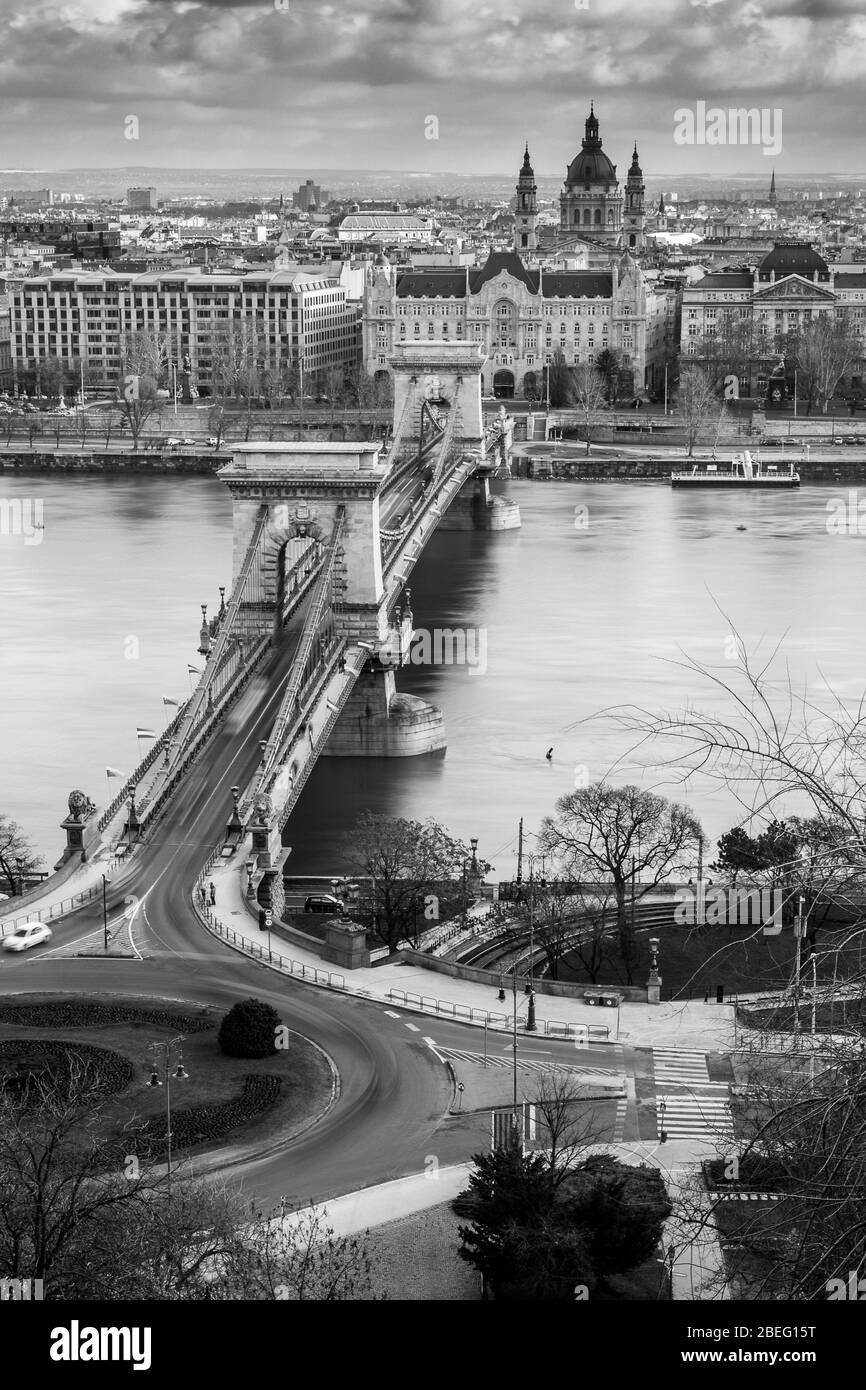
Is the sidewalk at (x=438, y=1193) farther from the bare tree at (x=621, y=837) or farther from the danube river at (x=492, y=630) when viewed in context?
the bare tree at (x=621, y=837)

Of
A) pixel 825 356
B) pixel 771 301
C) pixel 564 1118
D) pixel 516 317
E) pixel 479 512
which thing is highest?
pixel 771 301

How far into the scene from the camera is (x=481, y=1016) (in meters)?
16.0

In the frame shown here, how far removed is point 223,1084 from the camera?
1437 centimetres

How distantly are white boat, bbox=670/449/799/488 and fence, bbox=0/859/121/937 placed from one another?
1605 inches

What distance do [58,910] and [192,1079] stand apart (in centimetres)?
464

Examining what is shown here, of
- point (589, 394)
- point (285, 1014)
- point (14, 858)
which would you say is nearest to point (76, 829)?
point (14, 858)

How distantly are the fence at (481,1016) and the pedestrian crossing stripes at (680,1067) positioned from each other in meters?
0.56

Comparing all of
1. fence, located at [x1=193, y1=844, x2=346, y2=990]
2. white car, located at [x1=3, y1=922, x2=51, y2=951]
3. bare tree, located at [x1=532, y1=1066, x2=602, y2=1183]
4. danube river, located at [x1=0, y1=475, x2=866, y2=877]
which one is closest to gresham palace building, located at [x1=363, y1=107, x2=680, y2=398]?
danube river, located at [x1=0, y1=475, x2=866, y2=877]

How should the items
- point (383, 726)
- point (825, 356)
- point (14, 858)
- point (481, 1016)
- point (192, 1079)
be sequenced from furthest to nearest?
point (825, 356) < point (383, 726) < point (14, 858) < point (481, 1016) < point (192, 1079)

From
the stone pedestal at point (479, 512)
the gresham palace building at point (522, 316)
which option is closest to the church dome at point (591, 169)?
Result: the gresham palace building at point (522, 316)

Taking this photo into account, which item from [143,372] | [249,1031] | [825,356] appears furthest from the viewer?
[143,372]

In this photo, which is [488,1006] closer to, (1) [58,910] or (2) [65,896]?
(1) [58,910]

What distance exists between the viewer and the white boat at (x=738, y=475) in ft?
192

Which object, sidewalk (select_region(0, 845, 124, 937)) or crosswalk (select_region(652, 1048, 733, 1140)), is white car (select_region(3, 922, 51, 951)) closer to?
sidewalk (select_region(0, 845, 124, 937))
